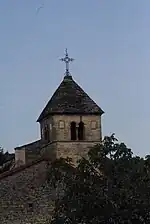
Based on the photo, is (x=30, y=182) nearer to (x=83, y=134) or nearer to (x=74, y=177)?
(x=83, y=134)

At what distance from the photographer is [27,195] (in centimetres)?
3834

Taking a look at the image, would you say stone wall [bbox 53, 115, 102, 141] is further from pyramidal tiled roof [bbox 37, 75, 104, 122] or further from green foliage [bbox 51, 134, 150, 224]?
green foliage [bbox 51, 134, 150, 224]

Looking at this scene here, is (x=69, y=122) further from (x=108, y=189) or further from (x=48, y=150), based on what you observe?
(x=108, y=189)

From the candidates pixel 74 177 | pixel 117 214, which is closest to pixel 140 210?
pixel 117 214

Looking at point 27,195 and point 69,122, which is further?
point 69,122

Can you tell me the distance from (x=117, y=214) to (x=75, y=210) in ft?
5.13

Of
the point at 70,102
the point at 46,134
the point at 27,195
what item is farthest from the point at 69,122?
the point at 27,195

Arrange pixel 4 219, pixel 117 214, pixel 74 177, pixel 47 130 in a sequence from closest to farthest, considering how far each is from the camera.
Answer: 1. pixel 117 214
2. pixel 74 177
3. pixel 4 219
4. pixel 47 130

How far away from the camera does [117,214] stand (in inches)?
1119

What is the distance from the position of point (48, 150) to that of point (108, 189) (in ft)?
38.1

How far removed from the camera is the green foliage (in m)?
28.6

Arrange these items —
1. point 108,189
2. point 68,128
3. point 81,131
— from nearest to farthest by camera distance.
→ point 108,189 < point 68,128 < point 81,131

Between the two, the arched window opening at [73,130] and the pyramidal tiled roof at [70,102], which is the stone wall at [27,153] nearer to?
the pyramidal tiled roof at [70,102]

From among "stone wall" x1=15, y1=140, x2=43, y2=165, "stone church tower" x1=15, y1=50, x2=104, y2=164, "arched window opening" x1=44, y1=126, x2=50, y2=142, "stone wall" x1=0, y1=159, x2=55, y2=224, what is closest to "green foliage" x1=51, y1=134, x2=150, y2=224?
"stone wall" x1=0, y1=159, x2=55, y2=224
